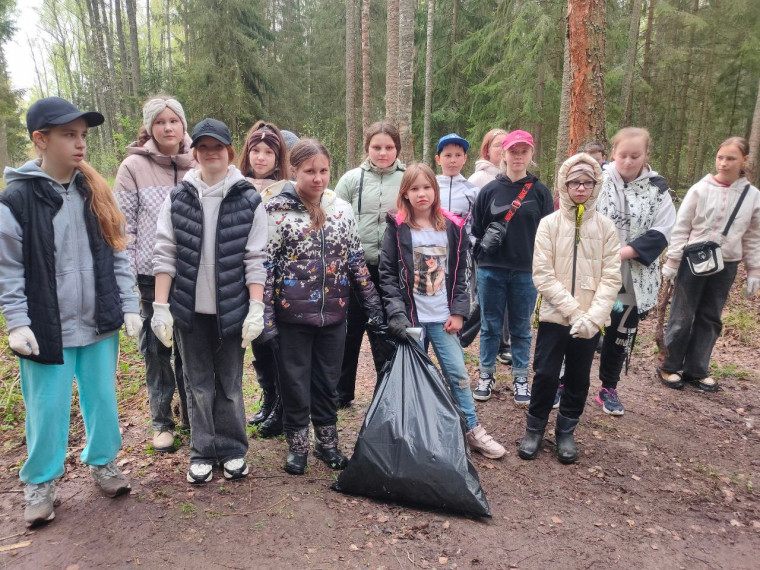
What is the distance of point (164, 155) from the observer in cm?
332

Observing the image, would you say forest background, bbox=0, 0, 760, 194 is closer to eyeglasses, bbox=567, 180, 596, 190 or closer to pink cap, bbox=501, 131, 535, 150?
pink cap, bbox=501, 131, 535, 150

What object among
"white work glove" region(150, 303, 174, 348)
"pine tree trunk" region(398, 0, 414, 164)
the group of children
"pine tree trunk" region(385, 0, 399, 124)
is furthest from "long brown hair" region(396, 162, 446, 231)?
"pine tree trunk" region(385, 0, 399, 124)

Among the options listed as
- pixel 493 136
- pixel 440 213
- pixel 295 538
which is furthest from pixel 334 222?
pixel 493 136

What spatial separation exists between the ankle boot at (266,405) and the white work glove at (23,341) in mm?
1702

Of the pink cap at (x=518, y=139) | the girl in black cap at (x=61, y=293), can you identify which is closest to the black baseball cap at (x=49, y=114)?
the girl in black cap at (x=61, y=293)

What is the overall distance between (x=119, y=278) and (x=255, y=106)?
52.9 ft

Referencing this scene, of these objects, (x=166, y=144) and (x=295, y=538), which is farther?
(x=166, y=144)

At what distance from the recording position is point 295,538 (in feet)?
8.45

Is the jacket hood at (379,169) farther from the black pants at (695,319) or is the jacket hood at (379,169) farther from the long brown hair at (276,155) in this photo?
the black pants at (695,319)

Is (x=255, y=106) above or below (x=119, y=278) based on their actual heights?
above

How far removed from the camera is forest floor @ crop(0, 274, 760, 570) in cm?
248

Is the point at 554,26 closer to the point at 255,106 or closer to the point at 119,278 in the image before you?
the point at 255,106

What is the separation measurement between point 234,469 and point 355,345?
135 cm

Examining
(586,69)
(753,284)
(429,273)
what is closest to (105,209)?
(429,273)
